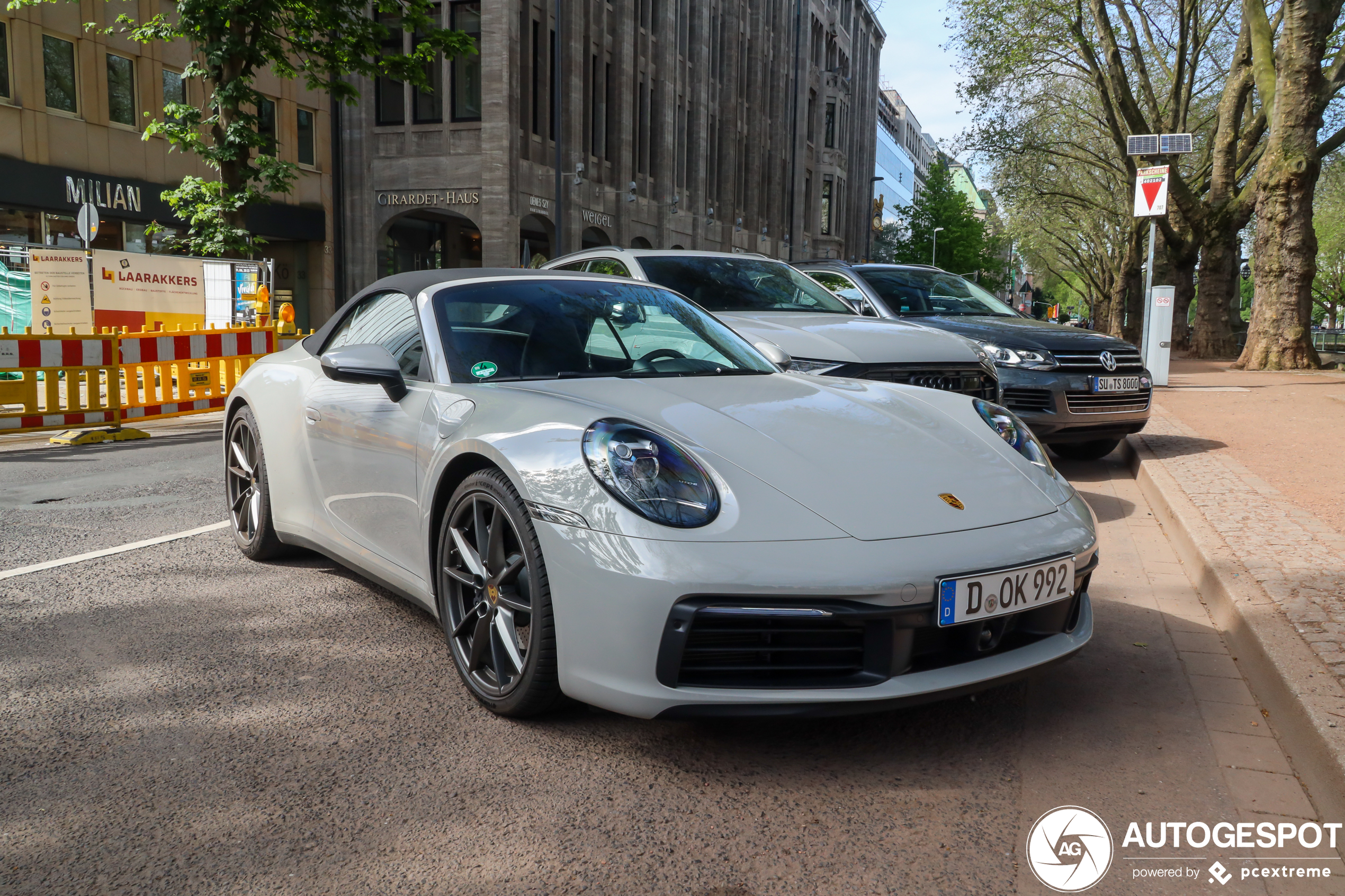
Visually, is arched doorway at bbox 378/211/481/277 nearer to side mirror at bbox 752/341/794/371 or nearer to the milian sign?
the milian sign

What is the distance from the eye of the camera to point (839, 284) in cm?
935

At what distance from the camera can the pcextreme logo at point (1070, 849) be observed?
234 cm

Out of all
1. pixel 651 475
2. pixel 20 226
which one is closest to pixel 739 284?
pixel 651 475

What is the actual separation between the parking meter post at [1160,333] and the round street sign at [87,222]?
49.6ft

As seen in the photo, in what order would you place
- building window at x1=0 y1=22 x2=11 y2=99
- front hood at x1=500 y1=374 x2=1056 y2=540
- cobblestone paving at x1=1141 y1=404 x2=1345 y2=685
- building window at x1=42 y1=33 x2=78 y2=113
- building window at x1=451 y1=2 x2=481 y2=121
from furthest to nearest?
building window at x1=451 y1=2 x2=481 y2=121 → building window at x1=42 y1=33 x2=78 y2=113 → building window at x1=0 y1=22 x2=11 y2=99 → cobblestone paving at x1=1141 y1=404 x2=1345 y2=685 → front hood at x1=500 y1=374 x2=1056 y2=540

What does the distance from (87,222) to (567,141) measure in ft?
55.6

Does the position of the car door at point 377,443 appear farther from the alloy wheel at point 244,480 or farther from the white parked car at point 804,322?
the white parked car at point 804,322

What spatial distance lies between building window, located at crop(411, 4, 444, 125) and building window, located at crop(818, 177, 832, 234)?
121 ft

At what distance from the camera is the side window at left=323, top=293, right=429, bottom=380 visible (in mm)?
3854

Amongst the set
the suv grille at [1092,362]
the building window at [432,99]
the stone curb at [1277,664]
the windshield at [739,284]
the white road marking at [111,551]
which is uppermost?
the building window at [432,99]

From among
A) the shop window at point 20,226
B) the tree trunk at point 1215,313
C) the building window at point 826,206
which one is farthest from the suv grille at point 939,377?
the building window at point 826,206

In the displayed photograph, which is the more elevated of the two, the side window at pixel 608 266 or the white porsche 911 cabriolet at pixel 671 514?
the side window at pixel 608 266

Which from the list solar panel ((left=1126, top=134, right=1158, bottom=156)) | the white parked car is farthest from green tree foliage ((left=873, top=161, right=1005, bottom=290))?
the white parked car

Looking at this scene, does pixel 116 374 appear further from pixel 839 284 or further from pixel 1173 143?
pixel 1173 143
